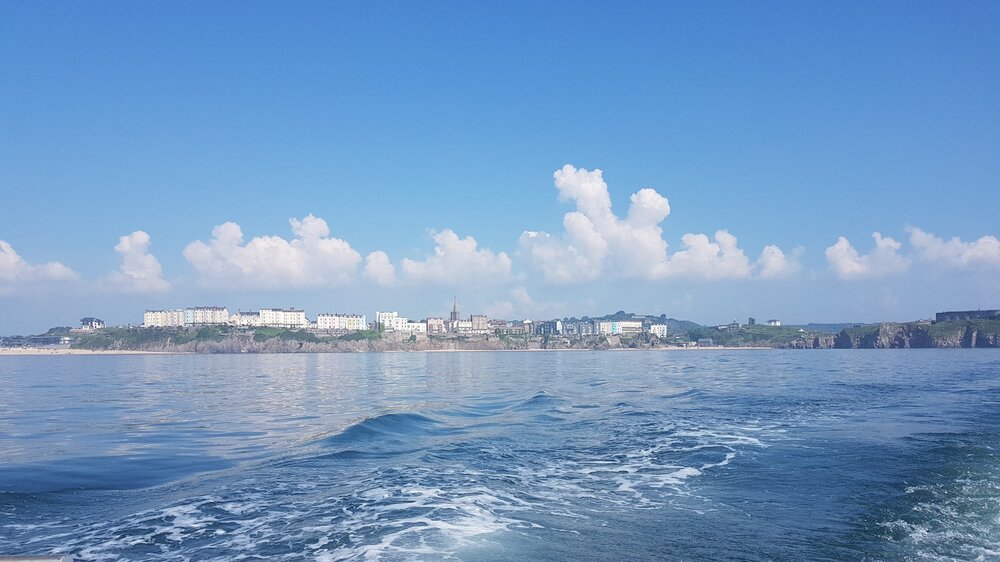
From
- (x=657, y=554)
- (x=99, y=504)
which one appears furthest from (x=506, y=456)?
(x=99, y=504)

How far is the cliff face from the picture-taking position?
159375mm

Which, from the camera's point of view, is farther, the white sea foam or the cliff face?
the cliff face

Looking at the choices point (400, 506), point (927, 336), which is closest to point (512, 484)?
point (400, 506)

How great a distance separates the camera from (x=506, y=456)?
708 inches

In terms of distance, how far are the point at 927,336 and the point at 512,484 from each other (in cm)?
20398

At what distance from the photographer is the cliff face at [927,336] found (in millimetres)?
159375

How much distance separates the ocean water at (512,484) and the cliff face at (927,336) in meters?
169

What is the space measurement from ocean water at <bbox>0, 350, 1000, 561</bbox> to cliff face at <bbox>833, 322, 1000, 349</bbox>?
169462 millimetres

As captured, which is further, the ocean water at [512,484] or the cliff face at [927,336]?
the cliff face at [927,336]

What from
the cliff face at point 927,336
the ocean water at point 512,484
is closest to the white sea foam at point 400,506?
the ocean water at point 512,484

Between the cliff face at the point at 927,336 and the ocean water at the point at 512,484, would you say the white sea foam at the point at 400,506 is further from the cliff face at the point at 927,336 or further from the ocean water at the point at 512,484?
the cliff face at the point at 927,336

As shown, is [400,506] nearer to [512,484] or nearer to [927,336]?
[512,484]

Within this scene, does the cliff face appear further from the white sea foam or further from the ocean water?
the white sea foam

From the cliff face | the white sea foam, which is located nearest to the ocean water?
the white sea foam
